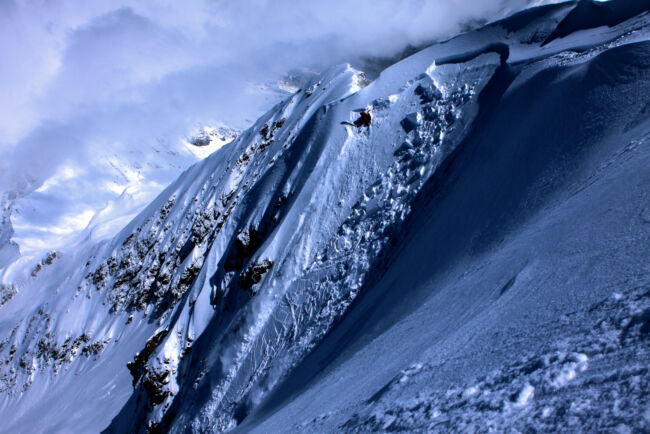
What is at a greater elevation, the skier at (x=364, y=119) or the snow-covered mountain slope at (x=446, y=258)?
the skier at (x=364, y=119)

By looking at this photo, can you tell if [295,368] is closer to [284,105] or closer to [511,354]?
[511,354]

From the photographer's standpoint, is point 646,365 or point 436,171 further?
point 436,171

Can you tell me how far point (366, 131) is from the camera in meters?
16.0

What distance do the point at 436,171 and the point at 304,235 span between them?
5371mm

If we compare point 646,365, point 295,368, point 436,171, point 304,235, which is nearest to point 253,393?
point 295,368

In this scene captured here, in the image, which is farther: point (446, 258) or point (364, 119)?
point (364, 119)

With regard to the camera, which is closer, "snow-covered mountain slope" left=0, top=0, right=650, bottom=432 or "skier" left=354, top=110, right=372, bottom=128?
"snow-covered mountain slope" left=0, top=0, right=650, bottom=432

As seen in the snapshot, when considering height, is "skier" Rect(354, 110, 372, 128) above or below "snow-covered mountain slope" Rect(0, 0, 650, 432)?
above

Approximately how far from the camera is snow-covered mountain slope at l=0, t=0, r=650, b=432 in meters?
2.93

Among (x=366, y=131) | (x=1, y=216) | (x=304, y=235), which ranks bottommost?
(x=304, y=235)

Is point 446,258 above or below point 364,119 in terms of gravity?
below

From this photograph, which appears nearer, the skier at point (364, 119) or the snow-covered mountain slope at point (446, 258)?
the snow-covered mountain slope at point (446, 258)

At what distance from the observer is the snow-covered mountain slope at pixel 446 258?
115 inches

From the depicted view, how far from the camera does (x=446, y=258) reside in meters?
8.04
